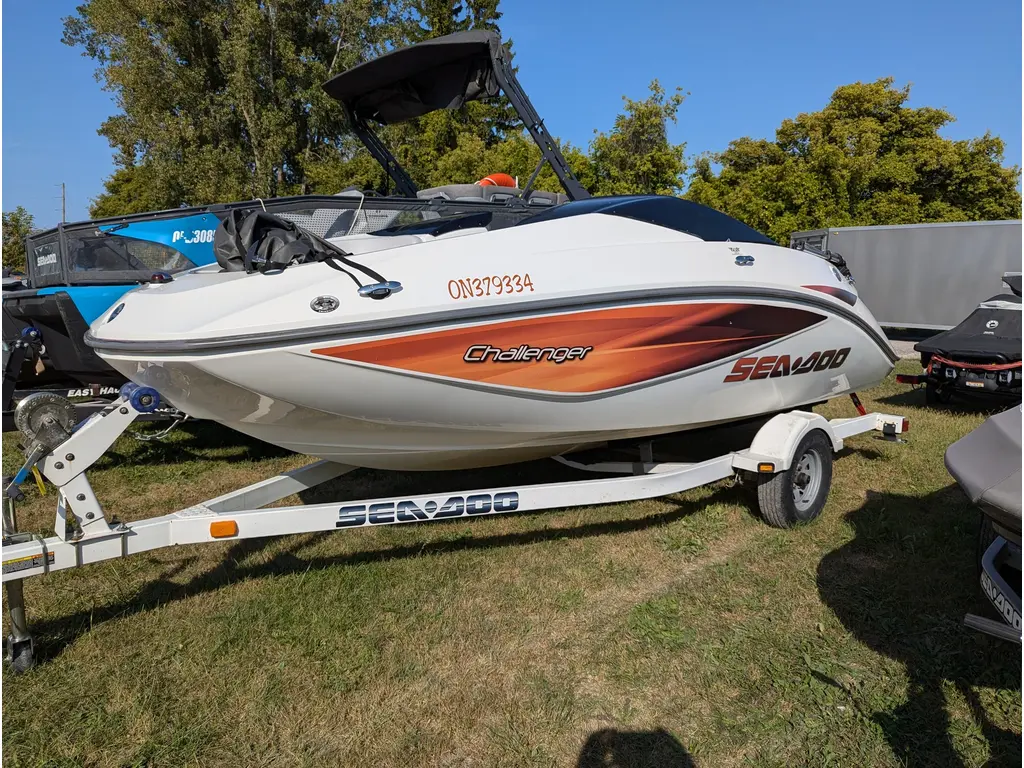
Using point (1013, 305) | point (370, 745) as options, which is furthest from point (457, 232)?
point (1013, 305)

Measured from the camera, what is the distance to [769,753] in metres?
2.31

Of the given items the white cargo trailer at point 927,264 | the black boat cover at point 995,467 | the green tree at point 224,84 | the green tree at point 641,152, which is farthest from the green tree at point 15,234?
the black boat cover at point 995,467

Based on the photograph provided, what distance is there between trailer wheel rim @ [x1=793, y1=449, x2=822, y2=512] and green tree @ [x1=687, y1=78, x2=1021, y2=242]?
14982 mm

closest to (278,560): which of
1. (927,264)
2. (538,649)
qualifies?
(538,649)

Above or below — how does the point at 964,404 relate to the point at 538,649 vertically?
below

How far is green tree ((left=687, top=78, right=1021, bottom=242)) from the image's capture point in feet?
59.0

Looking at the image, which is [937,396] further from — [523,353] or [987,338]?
[523,353]

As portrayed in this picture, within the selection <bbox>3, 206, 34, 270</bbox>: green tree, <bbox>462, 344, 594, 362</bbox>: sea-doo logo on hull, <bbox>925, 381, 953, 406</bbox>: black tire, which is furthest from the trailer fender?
<bbox>3, 206, 34, 270</bbox>: green tree

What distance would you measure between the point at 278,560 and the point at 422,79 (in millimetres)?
3226

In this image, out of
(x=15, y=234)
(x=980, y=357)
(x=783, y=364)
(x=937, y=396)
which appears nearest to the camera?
(x=783, y=364)

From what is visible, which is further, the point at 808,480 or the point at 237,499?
the point at 808,480

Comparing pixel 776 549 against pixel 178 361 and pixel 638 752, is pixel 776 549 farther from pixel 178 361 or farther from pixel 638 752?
pixel 178 361

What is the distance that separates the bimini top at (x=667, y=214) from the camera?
12.2ft

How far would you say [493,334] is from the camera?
3.06 meters
